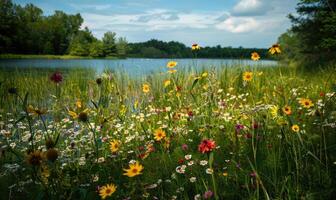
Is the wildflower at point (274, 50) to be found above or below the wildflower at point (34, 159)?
above

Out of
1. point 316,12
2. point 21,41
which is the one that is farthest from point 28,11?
point 316,12

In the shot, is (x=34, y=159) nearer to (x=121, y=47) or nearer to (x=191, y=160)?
(x=191, y=160)

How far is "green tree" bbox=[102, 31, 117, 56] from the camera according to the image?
8244 centimetres

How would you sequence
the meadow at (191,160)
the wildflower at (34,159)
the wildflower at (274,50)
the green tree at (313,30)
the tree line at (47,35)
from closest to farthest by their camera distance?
the wildflower at (34,159)
the meadow at (191,160)
the wildflower at (274,50)
the green tree at (313,30)
the tree line at (47,35)

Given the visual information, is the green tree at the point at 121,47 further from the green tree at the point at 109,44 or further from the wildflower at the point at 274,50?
the wildflower at the point at 274,50

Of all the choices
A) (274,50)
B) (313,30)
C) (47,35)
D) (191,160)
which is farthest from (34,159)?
(47,35)

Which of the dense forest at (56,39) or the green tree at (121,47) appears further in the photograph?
the green tree at (121,47)

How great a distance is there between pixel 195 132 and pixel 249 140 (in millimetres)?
476

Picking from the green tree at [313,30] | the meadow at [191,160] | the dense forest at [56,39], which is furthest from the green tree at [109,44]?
the meadow at [191,160]

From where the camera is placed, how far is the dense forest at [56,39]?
2415 inches

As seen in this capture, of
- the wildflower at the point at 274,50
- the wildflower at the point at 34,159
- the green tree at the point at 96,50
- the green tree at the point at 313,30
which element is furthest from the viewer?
the green tree at the point at 96,50

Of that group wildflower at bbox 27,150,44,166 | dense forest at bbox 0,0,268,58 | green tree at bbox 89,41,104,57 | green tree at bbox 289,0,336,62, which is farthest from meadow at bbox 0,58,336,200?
green tree at bbox 89,41,104,57

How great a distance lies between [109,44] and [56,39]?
12.8m

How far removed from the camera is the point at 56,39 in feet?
255
